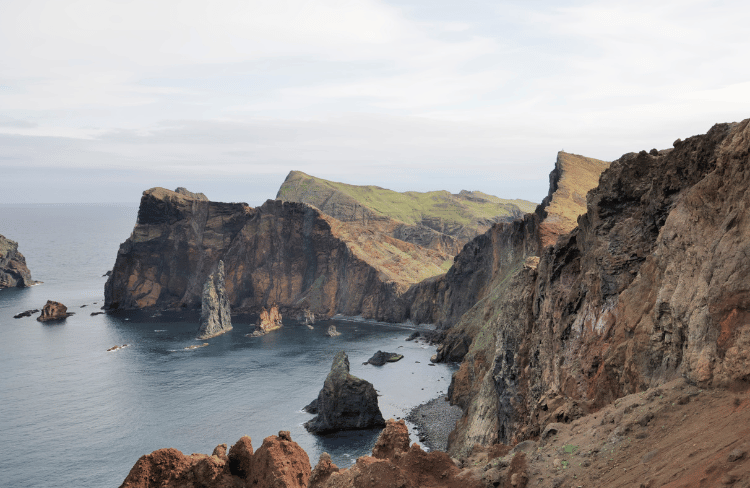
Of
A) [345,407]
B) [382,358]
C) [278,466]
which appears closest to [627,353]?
[278,466]

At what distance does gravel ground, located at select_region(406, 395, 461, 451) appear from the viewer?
79512mm

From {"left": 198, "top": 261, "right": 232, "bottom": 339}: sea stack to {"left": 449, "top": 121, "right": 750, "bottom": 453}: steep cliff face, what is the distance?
119m

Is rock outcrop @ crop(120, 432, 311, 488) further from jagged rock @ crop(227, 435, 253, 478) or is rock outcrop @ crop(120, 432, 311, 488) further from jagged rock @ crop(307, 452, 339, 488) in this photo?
jagged rock @ crop(307, 452, 339, 488)

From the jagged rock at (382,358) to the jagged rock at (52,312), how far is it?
10973 cm

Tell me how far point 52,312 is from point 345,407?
5224 inches

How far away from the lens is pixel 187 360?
134m

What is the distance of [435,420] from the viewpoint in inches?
3479

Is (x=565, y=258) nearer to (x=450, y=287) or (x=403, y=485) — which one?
(x=403, y=485)

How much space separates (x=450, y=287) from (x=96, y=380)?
96.1 meters

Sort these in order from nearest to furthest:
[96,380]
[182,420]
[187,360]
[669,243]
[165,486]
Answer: [669,243]
[165,486]
[182,420]
[96,380]
[187,360]

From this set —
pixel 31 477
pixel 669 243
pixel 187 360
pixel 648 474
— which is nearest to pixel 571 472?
pixel 648 474

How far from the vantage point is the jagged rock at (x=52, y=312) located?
176m

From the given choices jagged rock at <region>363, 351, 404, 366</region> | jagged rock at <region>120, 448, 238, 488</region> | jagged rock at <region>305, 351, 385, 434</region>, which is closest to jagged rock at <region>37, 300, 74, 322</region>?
jagged rock at <region>363, 351, 404, 366</region>

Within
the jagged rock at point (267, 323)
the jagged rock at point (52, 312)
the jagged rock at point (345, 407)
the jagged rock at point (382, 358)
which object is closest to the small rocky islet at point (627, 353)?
the jagged rock at point (345, 407)
